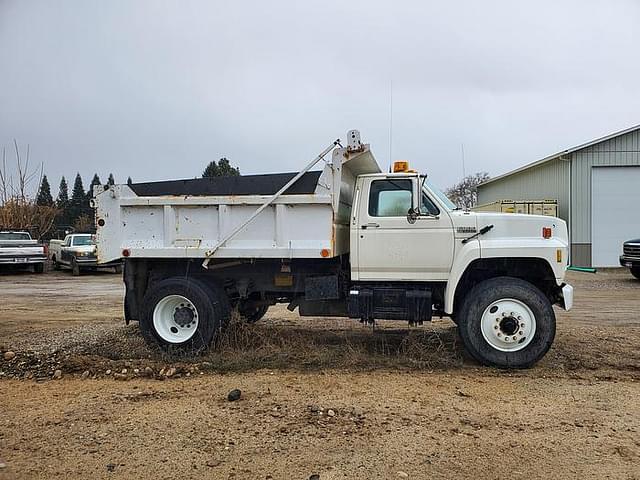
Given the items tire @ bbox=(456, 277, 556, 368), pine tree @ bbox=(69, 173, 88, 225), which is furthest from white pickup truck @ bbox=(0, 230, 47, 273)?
pine tree @ bbox=(69, 173, 88, 225)

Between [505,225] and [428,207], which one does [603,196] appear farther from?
[428,207]

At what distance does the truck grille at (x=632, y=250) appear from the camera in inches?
633

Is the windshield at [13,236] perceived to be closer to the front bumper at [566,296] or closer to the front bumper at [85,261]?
the front bumper at [85,261]

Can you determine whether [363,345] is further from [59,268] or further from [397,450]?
[59,268]

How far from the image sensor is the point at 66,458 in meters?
3.91

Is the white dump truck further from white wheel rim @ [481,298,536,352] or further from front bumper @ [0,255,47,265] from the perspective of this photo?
front bumper @ [0,255,47,265]

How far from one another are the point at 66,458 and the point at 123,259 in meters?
3.44

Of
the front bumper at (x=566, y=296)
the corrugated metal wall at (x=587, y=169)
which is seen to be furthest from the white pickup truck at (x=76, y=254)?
the corrugated metal wall at (x=587, y=169)

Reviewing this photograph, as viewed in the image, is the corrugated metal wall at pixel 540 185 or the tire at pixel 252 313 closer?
the tire at pixel 252 313

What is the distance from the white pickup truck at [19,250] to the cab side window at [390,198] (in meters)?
19.1

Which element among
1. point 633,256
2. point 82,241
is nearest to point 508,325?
point 633,256

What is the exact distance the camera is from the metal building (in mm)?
20906

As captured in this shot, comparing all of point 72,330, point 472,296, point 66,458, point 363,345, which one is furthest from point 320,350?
point 72,330

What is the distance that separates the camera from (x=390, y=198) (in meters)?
6.63
